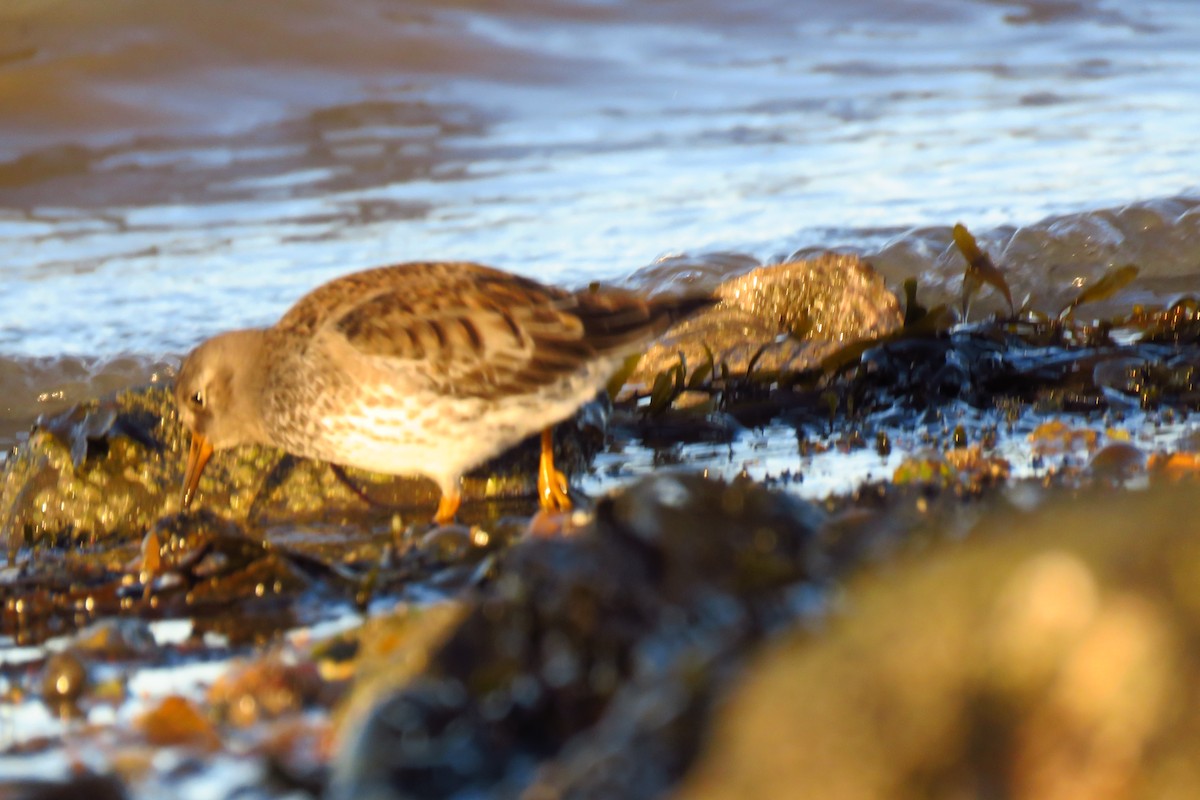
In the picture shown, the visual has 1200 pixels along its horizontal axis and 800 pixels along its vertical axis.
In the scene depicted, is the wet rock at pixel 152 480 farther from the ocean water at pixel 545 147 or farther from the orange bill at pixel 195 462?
the ocean water at pixel 545 147

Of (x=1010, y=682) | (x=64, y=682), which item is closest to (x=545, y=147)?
(x=64, y=682)

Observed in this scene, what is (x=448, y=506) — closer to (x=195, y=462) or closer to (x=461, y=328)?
(x=461, y=328)

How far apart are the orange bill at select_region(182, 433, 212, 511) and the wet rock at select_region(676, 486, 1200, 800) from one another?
297cm

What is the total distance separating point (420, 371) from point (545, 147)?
642cm

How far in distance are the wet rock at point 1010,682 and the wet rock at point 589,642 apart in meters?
0.25

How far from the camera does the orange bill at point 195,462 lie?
171 inches

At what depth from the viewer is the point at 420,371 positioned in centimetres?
402

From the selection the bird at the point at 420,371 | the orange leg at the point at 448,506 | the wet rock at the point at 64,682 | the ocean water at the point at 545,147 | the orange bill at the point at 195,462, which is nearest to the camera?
the wet rock at the point at 64,682

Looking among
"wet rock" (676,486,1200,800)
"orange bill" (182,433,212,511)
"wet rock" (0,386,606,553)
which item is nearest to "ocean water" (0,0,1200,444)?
"wet rock" (0,386,606,553)

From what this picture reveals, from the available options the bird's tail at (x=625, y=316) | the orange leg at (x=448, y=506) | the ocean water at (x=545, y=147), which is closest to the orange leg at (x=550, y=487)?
the orange leg at (x=448, y=506)

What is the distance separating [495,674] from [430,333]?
6.36ft

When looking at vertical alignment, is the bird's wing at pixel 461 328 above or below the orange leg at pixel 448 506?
above

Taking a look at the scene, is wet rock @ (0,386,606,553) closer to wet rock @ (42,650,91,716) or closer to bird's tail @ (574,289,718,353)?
bird's tail @ (574,289,718,353)

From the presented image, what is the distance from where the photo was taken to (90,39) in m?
11.3
